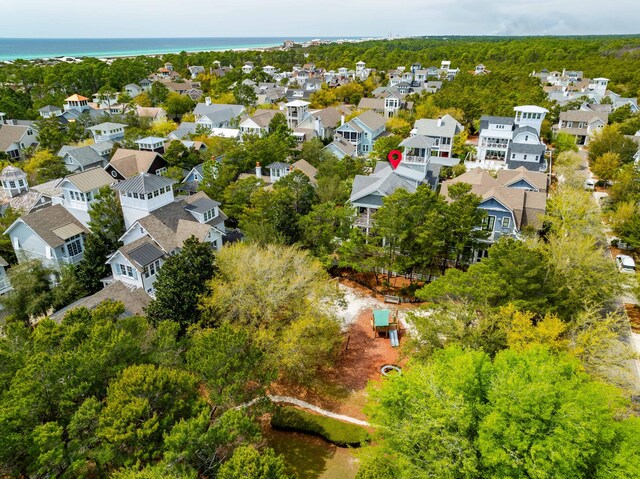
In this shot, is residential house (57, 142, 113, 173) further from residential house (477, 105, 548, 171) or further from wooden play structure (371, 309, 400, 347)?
residential house (477, 105, 548, 171)

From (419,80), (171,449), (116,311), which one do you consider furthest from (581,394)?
(419,80)

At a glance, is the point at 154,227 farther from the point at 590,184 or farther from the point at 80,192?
the point at 590,184

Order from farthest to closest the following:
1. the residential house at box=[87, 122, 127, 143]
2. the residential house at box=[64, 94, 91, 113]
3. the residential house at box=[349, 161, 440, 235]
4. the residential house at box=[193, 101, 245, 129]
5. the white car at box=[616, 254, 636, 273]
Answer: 1. the residential house at box=[64, 94, 91, 113]
2. the residential house at box=[193, 101, 245, 129]
3. the residential house at box=[87, 122, 127, 143]
4. the residential house at box=[349, 161, 440, 235]
5. the white car at box=[616, 254, 636, 273]

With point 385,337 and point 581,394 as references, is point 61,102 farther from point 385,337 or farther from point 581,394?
point 581,394

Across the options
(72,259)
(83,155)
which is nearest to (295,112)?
(83,155)

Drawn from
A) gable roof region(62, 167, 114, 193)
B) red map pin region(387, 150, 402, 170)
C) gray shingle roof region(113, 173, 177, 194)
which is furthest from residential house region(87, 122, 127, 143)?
red map pin region(387, 150, 402, 170)
